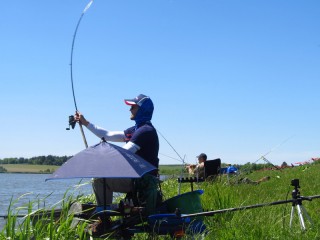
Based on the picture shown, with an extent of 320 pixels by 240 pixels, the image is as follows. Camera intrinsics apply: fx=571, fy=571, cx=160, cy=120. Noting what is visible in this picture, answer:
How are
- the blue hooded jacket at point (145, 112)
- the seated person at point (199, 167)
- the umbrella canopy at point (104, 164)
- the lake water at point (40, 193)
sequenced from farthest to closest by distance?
the seated person at point (199, 167), the blue hooded jacket at point (145, 112), the lake water at point (40, 193), the umbrella canopy at point (104, 164)

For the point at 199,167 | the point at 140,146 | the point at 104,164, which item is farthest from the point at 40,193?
the point at 104,164

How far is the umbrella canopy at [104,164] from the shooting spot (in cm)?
485

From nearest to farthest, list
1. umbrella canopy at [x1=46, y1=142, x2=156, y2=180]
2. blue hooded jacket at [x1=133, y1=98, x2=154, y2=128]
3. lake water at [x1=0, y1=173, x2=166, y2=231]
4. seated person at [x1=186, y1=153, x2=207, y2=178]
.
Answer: umbrella canopy at [x1=46, y1=142, x2=156, y2=180] < lake water at [x1=0, y1=173, x2=166, y2=231] < blue hooded jacket at [x1=133, y1=98, x2=154, y2=128] < seated person at [x1=186, y1=153, x2=207, y2=178]

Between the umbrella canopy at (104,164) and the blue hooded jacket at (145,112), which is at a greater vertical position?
the blue hooded jacket at (145,112)

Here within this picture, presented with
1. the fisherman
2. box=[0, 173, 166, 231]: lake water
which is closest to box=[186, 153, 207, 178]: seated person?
box=[0, 173, 166, 231]: lake water

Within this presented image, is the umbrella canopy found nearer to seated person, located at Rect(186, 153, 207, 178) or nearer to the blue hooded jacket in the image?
the blue hooded jacket

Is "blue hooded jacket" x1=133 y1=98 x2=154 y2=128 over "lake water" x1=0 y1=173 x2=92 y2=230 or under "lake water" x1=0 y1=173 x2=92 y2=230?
over

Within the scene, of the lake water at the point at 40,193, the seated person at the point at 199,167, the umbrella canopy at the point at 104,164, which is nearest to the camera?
the umbrella canopy at the point at 104,164

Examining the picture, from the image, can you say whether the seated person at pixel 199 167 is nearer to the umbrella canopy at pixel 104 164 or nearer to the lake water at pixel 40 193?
the lake water at pixel 40 193

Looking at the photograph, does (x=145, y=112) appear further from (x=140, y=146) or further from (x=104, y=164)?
(x=104, y=164)

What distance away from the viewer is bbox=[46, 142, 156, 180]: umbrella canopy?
4848mm

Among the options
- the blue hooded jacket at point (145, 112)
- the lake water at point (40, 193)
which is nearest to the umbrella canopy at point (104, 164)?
the lake water at point (40, 193)

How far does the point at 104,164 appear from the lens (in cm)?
498

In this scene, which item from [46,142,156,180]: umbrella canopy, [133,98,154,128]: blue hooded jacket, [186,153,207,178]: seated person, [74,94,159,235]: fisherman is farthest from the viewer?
[186,153,207,178]: seated person
